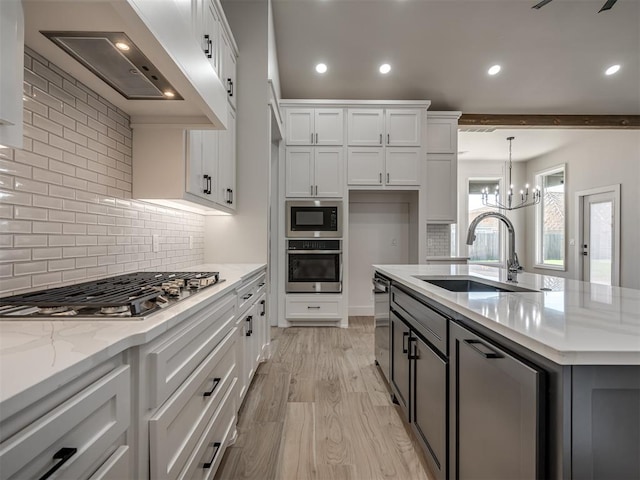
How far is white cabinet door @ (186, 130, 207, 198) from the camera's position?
1.95m

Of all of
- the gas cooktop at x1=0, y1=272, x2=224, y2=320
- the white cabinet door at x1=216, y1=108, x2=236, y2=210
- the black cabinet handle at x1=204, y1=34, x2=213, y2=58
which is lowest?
the gas cooktop at x1=0, y1=272, x2=224, y2=320

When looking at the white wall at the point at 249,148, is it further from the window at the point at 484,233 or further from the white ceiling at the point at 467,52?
the window at the point at 484,233

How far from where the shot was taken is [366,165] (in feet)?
14.1

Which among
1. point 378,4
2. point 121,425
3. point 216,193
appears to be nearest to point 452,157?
point 378,4

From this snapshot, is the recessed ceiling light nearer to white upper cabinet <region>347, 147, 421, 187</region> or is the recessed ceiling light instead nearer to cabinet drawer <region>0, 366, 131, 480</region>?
white upper cabinet <region>347, 147, 421, 187</region>

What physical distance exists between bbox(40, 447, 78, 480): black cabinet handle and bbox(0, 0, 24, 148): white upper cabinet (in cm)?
69

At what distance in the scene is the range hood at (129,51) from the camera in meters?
0.97

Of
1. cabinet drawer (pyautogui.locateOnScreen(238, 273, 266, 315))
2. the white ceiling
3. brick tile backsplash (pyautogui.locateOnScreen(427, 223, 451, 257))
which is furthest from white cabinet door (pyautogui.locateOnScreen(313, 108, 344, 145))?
cabinet drawer (pyautogui.locateOnScreen(238, 273, 266, 315))

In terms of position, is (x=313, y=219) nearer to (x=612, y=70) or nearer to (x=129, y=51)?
(x=129, y=51)

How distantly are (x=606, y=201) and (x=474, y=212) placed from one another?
2.35 metres

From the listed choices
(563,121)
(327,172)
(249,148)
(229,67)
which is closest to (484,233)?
(563,121)

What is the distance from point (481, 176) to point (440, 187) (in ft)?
13.3

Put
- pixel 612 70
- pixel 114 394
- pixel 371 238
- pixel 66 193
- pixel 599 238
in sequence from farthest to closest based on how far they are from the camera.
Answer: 1. pixel 599 238
2. pixel 371 238
3. pixel 612 70
4. pixel 66 193
5. pixel 114 394

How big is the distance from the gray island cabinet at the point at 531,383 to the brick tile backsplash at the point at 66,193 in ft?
5.13
